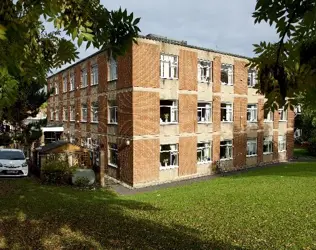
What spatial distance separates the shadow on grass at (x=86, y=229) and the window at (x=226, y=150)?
16.9m

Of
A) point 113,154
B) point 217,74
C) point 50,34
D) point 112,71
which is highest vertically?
point 112,71

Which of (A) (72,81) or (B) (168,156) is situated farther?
(A) (72,81)

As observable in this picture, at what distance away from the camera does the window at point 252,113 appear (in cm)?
3155

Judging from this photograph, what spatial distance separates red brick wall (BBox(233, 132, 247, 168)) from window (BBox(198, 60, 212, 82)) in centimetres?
623

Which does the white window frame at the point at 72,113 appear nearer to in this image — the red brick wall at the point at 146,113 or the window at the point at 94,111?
the window at the point at 94,111

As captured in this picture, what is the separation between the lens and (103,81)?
27.7 meters

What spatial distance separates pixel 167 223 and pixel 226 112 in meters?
20.2

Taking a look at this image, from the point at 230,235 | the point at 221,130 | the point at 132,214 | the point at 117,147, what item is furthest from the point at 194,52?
the point at 230,235

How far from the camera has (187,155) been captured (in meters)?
25.5

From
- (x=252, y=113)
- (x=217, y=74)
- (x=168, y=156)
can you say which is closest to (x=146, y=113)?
(x=168, y=156)

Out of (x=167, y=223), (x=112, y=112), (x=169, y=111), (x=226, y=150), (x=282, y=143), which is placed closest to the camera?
(x=167, y=223)

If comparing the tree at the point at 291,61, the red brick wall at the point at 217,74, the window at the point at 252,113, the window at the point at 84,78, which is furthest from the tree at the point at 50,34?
the window at the point at 252,113

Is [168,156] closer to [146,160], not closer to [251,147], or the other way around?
[146,160]

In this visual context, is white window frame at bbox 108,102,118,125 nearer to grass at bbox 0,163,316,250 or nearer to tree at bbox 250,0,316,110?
grass at bbox 0,163,316,250
